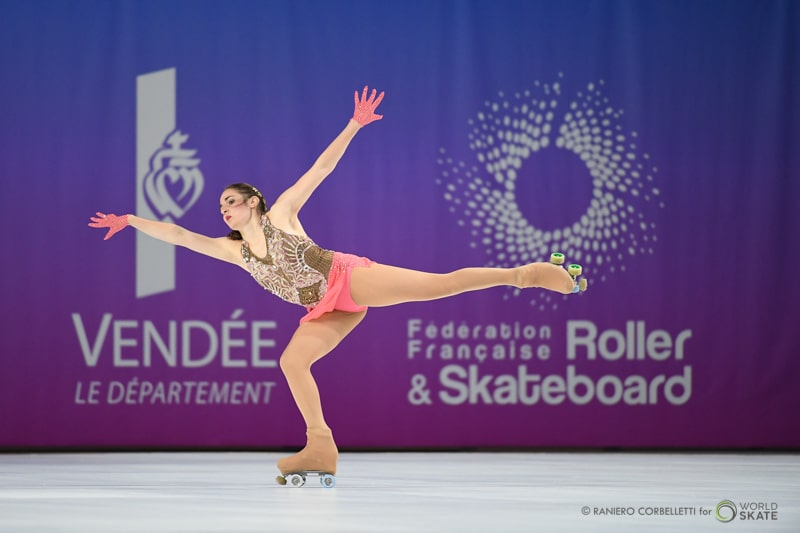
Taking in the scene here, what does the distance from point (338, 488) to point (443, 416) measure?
2.02 m

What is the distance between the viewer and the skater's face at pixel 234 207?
4.56m

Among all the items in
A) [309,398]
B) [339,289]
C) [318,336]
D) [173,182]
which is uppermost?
[173,182]

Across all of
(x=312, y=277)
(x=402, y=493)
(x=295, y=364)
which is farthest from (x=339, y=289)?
(x=402, y=493)

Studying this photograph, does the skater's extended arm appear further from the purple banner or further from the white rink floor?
the purple banner

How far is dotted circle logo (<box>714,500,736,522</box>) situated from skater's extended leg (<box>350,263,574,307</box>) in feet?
3.64

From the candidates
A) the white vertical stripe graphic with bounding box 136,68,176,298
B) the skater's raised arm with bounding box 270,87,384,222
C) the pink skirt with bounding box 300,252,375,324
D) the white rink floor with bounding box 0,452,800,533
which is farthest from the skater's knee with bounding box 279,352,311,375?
the white vertical stripe graphic with bounding box 136,68,176,298

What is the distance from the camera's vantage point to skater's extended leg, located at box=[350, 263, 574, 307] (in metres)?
4.54

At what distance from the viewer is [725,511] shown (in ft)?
11.8

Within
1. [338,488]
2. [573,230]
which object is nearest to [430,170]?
[573,230]

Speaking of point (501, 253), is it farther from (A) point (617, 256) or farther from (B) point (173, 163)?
(B) point (173, 163)

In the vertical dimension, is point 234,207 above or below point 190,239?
above

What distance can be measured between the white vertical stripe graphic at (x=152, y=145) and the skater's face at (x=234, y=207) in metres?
1.78

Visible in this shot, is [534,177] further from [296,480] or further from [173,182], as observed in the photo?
[296,480]

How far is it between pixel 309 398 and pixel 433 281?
2.18 ft
